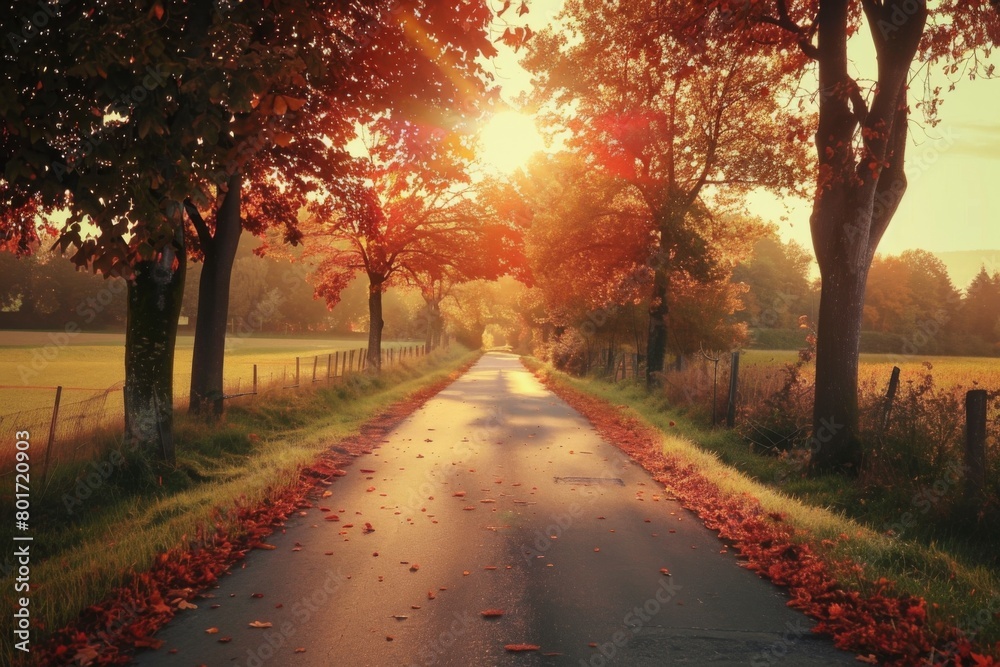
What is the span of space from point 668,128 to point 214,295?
48.4ft

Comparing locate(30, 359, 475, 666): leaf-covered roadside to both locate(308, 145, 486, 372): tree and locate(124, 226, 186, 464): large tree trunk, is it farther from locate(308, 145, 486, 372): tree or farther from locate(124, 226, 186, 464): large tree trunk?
locate(308, 145, 486, 372): tree

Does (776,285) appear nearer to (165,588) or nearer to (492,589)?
(492,589)

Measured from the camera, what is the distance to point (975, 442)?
7297 millimetres

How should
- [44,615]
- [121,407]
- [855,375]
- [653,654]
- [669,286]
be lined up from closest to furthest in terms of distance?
[653,654]
[44,615]
[855,375]
[121,407]
[669,286]

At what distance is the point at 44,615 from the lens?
4586 millimetres

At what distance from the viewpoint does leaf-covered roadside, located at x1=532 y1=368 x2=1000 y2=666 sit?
438cm

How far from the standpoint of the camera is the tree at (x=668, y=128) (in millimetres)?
20547

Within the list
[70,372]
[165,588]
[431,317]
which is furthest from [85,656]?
[431,317]

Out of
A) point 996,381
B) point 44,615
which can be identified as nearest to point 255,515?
point 44,615

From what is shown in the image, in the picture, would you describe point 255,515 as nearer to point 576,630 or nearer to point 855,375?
point 576,630

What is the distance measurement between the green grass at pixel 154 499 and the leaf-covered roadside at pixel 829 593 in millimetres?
5225

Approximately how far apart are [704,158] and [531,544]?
18.3 meters

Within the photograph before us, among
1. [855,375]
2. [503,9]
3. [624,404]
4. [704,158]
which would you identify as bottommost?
[624,404]

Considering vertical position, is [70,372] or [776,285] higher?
[776,285]
